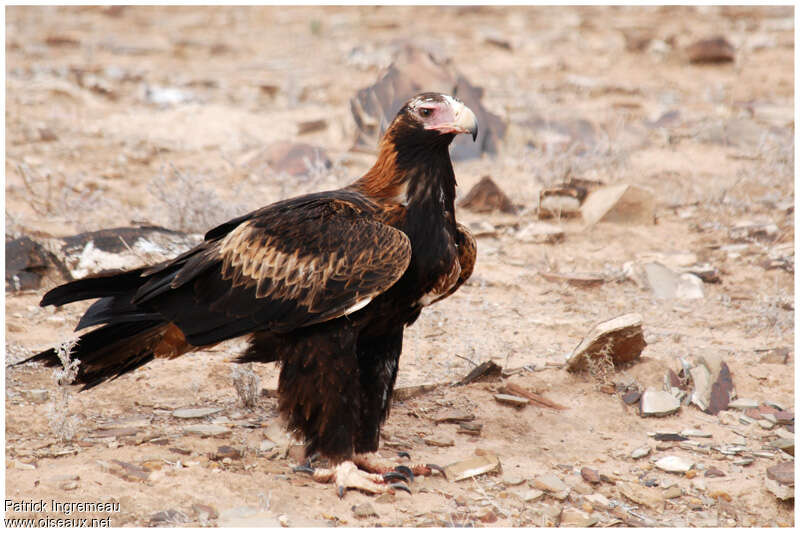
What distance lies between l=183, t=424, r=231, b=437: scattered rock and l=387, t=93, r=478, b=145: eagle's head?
6.12 ft

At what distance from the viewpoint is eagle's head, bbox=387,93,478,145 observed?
14.4 feet

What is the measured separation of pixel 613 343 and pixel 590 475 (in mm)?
1151

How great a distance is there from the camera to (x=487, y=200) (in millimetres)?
8875

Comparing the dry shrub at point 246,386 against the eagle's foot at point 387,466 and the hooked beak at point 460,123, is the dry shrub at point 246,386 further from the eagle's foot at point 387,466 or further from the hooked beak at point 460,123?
the hooked beak at point 460,123

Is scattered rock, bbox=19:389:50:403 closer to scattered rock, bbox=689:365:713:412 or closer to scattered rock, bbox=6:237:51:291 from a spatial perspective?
scattered rock, bbox=6:237:51:291

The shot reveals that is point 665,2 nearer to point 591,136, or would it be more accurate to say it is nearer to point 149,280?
point 591,136

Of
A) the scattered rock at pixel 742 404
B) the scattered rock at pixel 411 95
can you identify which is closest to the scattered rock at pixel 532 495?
the scattered rock at pixel 742 404

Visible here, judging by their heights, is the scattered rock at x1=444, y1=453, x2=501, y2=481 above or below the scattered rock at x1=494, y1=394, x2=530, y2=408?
below

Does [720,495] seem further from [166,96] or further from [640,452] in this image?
[166,96]

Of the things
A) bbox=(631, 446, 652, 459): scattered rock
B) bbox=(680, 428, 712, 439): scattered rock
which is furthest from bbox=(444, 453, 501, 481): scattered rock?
bbox=(680, 428, 712, 439): scattered rock

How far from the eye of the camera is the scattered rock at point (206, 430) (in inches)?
196

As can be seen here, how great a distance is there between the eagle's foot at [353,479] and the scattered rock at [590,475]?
93 centimetres

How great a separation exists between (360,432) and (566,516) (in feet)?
3.73

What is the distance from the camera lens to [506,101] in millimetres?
12984
